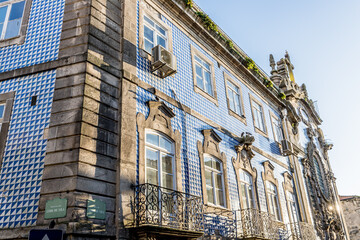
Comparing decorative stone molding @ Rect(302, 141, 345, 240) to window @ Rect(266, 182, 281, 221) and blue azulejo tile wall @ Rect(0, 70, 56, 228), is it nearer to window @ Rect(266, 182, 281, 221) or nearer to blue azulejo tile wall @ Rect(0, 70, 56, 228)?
window @ Rect(266, 182, 281, 221)

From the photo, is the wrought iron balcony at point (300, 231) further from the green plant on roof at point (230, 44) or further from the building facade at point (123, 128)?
the green plant on roof at point (230, 44)

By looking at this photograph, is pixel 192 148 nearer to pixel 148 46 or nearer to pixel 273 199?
pixel 148 46

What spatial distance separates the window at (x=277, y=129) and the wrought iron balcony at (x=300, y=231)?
3.86 m

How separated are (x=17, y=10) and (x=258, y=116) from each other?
33.0 ft

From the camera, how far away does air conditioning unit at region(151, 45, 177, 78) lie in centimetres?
874

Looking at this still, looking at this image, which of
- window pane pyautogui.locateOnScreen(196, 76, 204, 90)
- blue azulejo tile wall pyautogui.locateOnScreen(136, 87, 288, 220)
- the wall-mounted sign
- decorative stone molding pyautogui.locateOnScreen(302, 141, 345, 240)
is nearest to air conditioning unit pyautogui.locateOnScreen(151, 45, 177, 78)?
blue azulejo tile wall pyautogui.locateOnScreen(136, 87, 288, 220)

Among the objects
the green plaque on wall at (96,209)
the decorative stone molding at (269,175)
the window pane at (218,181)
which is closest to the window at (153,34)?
the window pane at (218,181)

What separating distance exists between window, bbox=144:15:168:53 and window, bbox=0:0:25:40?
312 centimetres

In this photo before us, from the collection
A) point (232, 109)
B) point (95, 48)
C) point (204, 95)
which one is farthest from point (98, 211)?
point (232, 109)

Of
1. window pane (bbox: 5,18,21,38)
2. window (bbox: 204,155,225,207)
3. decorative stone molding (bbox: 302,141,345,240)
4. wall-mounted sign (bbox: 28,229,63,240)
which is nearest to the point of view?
wall-mounted sign (bbox: 28,229,63,240)

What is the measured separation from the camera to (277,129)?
54.4 feet

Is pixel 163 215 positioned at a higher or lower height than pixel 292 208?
lower

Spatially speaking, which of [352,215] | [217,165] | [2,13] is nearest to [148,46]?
[2,13]

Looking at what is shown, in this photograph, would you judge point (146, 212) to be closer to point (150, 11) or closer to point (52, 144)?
point (52, 144)
